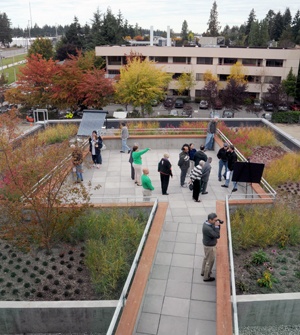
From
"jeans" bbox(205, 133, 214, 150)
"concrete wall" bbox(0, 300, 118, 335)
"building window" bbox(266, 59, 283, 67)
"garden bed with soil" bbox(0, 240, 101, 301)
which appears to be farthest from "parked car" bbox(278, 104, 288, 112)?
"concrete wall" bbox(0, 300, 118, 335)

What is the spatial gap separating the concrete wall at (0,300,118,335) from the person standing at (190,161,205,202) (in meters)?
4.79

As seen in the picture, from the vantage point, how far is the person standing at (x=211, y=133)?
16234 mm

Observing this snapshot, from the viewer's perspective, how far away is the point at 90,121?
1736 cm

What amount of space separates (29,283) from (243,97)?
44.6 meters

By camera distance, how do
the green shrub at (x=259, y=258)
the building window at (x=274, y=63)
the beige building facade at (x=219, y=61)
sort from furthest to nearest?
the building window at (x=274, y=63) < the beige building facade at (x=219, y=61) < the green shrub at (x=259, y=258)

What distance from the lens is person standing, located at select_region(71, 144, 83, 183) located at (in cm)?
1149

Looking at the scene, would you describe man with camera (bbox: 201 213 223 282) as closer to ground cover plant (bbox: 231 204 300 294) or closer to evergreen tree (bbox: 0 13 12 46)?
ground cover plant (bbox: 231 204 300 294)

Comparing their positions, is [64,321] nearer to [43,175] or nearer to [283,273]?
[43,175]

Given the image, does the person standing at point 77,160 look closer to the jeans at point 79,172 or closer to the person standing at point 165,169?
the jeans at point 79,172

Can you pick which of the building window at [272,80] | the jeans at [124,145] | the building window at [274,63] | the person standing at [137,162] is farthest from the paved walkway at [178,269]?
the building window at [274,63]

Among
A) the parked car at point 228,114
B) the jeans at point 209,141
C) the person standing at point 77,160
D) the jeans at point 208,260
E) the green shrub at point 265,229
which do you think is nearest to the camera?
the jeans at point 208,260

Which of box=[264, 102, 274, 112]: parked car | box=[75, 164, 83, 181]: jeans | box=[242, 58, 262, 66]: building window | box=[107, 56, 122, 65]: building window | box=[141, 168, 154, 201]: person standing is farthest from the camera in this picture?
box=[107, 56, 122, 65]: building window

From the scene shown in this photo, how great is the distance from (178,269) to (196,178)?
3.34 m

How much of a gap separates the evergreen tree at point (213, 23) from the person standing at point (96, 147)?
10771 cm
